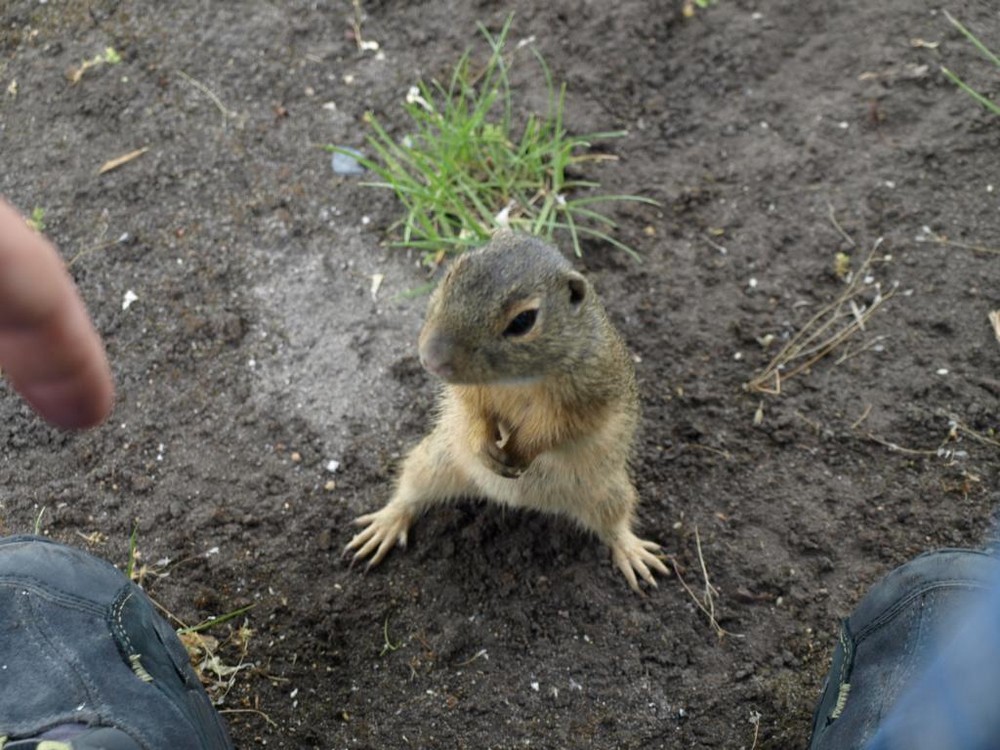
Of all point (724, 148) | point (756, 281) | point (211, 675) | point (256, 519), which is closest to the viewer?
point (211, 675)

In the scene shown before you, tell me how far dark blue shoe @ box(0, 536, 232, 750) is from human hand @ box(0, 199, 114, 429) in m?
1.06

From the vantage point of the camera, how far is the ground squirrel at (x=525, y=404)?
214 cm

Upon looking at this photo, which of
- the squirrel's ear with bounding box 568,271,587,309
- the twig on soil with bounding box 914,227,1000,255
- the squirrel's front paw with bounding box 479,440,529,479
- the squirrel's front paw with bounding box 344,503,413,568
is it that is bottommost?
the squirrel's front paw with bounding box 344,503,413,568

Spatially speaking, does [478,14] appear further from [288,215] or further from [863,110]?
[863,110]

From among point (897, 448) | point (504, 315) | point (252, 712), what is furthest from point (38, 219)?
point (897, 448)

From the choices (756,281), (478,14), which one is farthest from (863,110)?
(478,14)

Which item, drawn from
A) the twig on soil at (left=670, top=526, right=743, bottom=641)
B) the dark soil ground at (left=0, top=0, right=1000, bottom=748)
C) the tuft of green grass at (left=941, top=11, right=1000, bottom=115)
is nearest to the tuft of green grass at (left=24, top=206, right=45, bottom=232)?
the dark soil ground at (left=0, top=0, right=1000, bottom=748)

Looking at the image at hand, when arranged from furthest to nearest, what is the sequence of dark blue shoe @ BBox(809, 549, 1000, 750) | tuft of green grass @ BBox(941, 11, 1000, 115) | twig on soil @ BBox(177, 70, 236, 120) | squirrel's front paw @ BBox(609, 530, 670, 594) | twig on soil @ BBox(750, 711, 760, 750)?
1. twig on soil @ BBox(177, 70, 236, 120)
2. tuft of green grass @ BBox(941, 11, 1000, 115)
3. squirrel's front paw @ BBox(609, 530, 670, 594)
4. twig on soil @ BBox(750, 711, 760, 750)
5. dark blue shoe @ BBox(809, 549, 1000, 750)

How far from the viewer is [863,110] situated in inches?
147

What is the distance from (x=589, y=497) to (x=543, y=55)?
6.88 ft

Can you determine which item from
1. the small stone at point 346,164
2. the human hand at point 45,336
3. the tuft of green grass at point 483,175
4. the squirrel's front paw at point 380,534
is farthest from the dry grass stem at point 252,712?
the small stone at point 346,164

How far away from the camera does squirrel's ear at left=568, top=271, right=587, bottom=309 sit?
228 cm

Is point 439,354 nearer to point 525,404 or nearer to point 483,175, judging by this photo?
point 525,404

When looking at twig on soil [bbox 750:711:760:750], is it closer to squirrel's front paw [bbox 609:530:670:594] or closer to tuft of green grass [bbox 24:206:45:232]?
squirrel's front paw [bbox 609:530:670:594]
